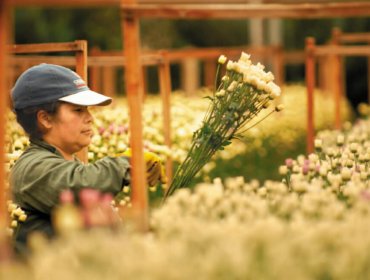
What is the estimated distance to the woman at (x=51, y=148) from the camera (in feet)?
13.0

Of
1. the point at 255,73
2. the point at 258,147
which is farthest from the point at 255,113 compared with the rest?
the point at 258,147

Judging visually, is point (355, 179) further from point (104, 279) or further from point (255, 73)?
point (104, 279)

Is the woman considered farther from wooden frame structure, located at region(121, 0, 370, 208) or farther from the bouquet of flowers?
wooden frame structure, located at region(121, 0, 370, 208)

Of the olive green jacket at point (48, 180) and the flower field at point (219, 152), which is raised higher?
the olive green jacket at point (48, 180)

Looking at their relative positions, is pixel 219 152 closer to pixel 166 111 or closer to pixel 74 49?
pixel 166 111

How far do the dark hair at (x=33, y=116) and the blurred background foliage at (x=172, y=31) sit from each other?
654 inches

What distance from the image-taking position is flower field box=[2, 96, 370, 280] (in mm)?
2500

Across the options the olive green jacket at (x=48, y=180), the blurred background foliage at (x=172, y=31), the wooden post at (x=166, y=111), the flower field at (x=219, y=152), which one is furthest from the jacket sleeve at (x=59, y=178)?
the blurred background foliage at (x=172, y=31)

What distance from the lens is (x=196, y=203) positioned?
124 inches

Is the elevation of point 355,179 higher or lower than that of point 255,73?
lower

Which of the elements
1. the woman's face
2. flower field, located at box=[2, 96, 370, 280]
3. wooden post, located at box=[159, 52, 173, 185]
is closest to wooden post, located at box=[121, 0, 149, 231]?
flower field, located at box=[2, 96, 370, 280]

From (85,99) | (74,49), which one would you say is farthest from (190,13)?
(74,49)

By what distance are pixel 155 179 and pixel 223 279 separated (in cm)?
171

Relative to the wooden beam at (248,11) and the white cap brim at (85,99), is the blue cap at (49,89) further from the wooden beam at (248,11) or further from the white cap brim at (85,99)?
the wooden beam at (248,11)
